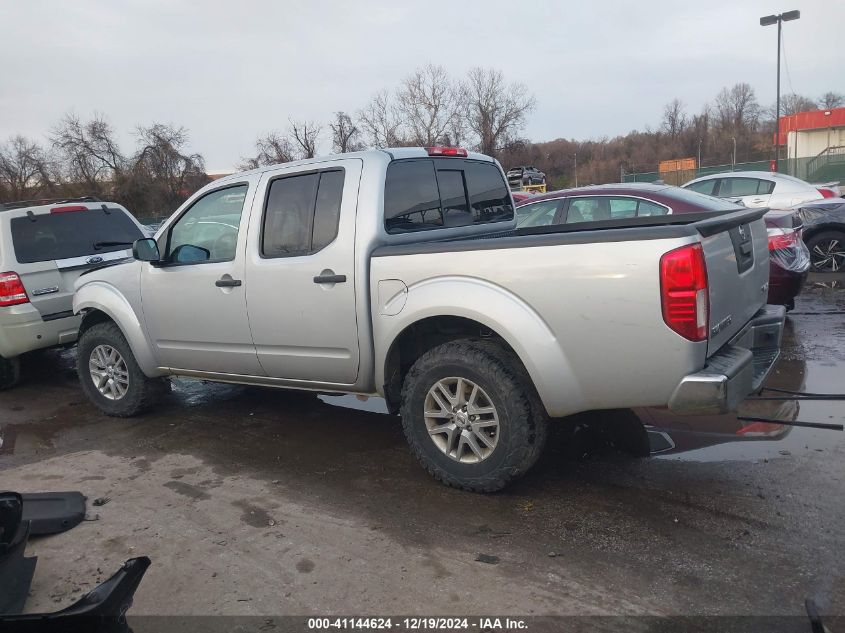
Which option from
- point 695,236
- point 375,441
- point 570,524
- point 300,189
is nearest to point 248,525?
point 375,441

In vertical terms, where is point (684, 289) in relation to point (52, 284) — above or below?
above

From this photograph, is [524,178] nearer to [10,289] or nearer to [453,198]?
[10,289]

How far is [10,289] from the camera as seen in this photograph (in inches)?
260

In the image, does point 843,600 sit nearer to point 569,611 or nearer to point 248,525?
point 569,611

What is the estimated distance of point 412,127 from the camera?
4706 cm

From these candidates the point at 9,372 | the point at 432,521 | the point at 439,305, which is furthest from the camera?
the point at 9,372

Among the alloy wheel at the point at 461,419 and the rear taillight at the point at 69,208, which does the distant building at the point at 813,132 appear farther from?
the alloy wheel at the point at 461,419

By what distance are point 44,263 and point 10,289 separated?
1.39ft

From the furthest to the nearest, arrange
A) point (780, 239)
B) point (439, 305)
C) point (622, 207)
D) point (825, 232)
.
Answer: point (825, 232), point (622, 207), point (780, 239), point (439, 305)

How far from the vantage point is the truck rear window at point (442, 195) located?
178 inches

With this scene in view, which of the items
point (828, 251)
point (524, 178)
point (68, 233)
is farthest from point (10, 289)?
point (524, 178)

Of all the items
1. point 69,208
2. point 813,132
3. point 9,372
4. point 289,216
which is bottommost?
point 9,372

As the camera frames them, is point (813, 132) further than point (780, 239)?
Yes

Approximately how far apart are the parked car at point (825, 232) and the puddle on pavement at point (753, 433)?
588cm
